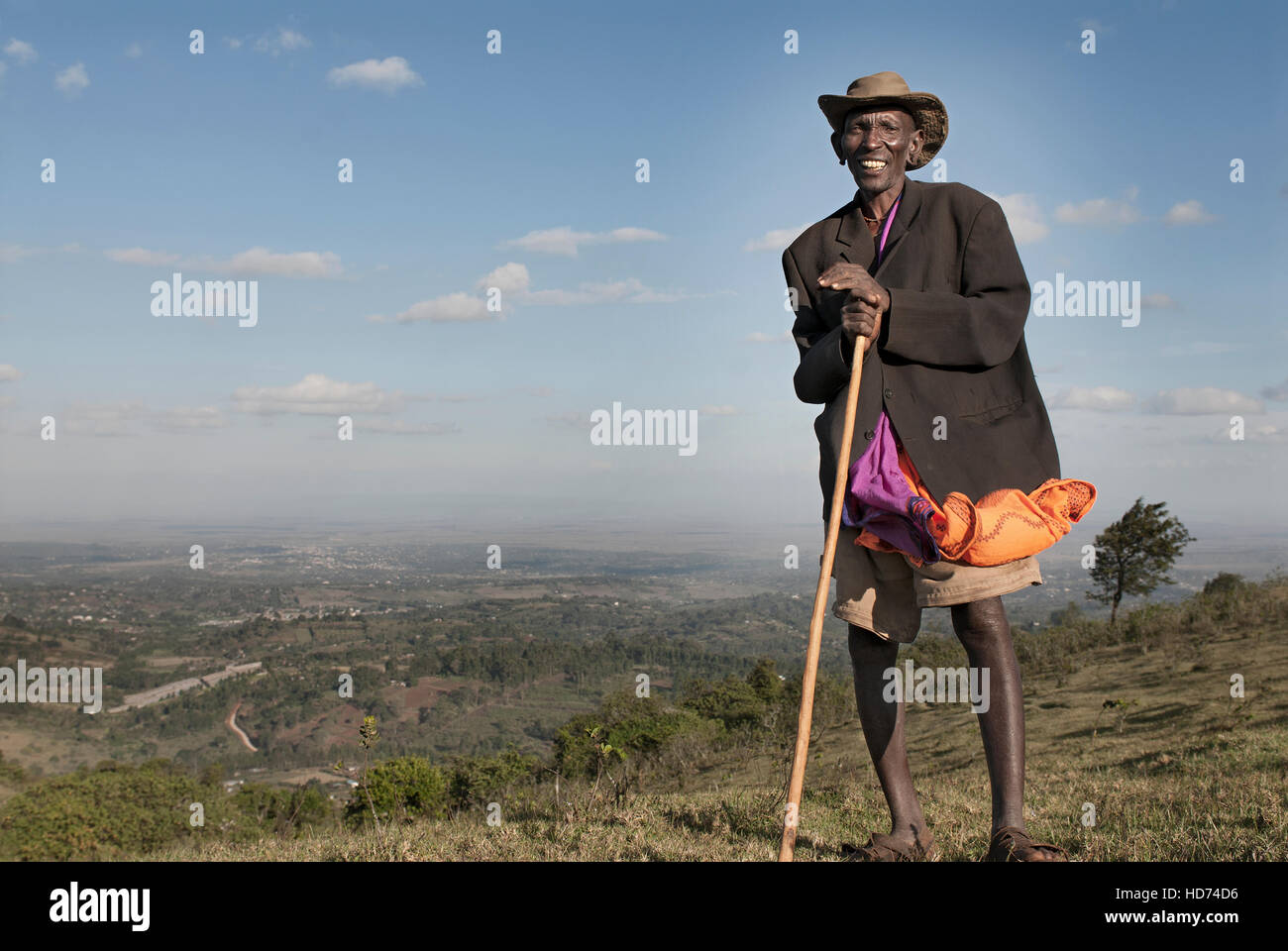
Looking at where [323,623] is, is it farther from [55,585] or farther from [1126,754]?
[1126,754]

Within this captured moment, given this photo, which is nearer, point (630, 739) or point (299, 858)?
point (299, 858)

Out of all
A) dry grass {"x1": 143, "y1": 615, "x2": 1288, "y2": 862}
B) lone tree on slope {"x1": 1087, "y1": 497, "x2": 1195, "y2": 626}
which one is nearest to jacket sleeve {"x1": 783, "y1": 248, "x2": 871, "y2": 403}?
dry grass {"x1": 143, "y1": 615, "x2": 1288, "y2": 862}

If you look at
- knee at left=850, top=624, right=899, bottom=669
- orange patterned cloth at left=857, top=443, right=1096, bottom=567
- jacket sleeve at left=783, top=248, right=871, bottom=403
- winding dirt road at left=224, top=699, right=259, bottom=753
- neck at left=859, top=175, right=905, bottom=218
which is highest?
neck at left=859, top=175, right=905, bottom=218

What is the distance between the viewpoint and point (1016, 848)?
2.80 m

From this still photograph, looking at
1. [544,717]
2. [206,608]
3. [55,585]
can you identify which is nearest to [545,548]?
[544,717]

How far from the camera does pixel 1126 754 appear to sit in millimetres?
7809

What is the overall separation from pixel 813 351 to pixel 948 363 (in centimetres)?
49

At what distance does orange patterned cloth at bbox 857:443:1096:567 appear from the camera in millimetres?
2838

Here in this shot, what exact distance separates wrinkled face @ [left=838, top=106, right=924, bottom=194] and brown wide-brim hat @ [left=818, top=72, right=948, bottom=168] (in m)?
0.03

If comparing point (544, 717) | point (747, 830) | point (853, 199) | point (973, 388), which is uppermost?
point (853, 199)

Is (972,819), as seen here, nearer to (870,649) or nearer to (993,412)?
(870,649)

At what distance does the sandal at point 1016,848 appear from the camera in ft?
9.04

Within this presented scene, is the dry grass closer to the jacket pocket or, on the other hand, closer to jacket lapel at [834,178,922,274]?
the jacket pocket
